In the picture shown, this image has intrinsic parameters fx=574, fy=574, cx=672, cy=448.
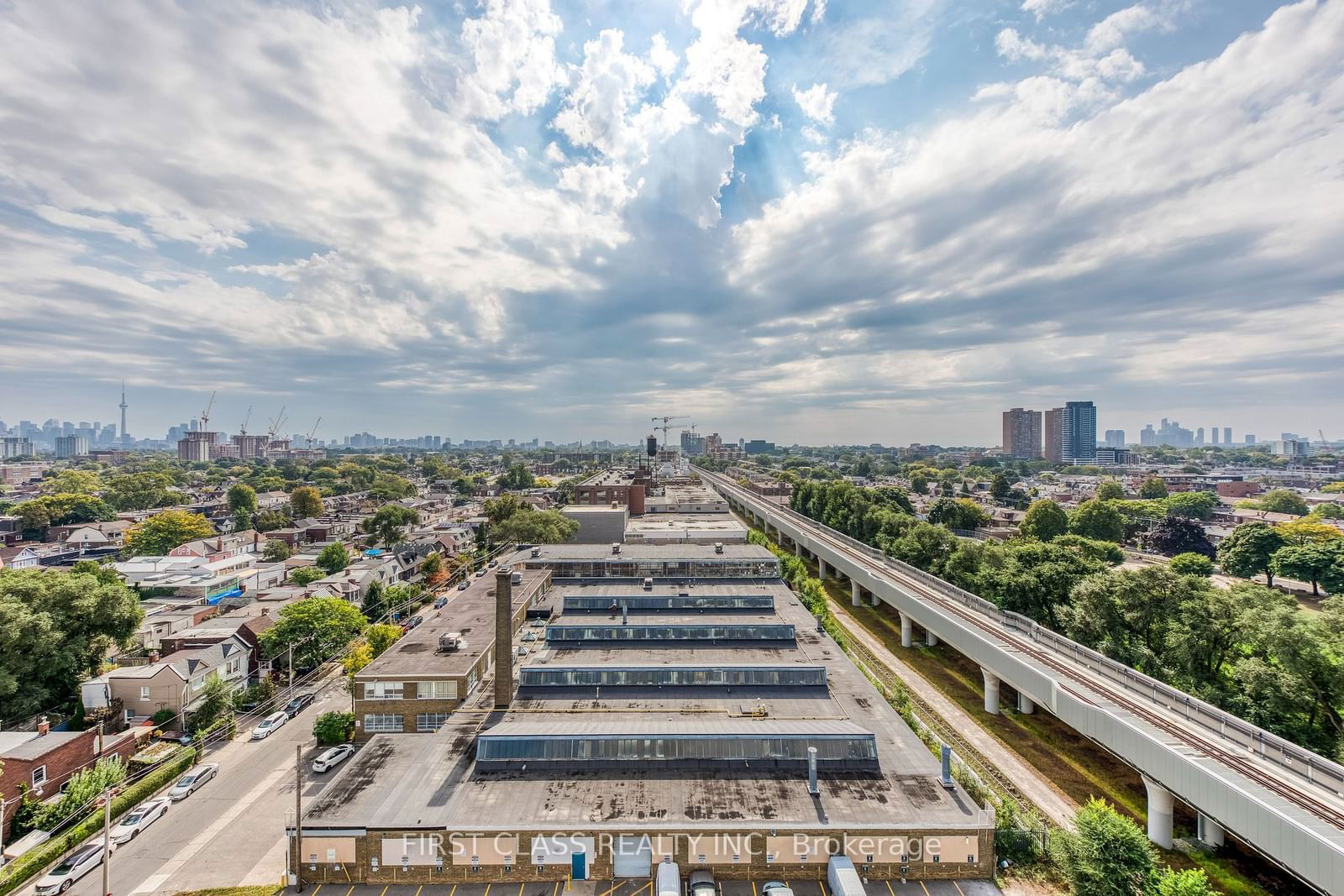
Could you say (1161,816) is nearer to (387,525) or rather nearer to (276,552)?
(387,525)

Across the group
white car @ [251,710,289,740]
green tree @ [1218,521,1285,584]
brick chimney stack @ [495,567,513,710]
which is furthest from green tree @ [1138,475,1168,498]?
white car @ [251,710,289,740]

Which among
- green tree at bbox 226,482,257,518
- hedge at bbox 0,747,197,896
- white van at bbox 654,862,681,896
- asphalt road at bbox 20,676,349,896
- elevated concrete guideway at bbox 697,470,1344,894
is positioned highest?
green tree at bbox 226,482,257,518

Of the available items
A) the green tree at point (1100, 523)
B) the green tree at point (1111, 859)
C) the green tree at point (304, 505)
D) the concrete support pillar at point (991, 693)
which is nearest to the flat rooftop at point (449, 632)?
the green tree at point (1111, 859)

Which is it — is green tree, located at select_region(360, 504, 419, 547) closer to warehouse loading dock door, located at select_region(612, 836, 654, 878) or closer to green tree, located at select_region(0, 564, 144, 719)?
green tree, located at select_region(0, 564, 144, 719)

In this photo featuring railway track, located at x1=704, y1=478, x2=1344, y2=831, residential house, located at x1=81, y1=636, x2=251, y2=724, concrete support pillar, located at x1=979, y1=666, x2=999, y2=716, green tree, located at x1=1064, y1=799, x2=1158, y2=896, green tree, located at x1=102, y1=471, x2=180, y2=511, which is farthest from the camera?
green tree, located at x1=102, y1=471, x2=180, y2=511

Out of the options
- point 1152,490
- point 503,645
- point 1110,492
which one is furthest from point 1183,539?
point 503,645

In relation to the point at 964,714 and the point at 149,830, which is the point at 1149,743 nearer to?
the point at 964,714
